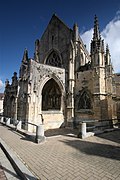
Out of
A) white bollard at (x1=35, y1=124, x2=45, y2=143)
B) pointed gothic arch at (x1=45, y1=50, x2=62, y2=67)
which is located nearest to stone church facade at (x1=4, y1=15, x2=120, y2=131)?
pointed gothic arch at (x1=45, y1=50, x2=62, y2=67)

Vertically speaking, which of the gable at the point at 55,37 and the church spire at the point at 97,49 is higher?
the gable at the point at 55,37

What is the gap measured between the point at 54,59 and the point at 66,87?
5700 millimetres

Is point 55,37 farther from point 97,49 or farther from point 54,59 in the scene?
point 97,49

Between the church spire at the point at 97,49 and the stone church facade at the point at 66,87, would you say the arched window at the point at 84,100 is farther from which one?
the church spire at the point at 97,49

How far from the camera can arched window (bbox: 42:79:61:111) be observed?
1619 cm

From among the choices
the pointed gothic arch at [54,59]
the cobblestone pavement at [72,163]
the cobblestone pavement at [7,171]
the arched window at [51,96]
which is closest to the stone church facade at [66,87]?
the arched window at [51,96]

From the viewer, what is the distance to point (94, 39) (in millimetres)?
15242

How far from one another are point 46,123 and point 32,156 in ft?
30.6

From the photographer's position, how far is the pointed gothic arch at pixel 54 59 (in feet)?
60.1

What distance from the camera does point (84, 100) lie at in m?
14.9

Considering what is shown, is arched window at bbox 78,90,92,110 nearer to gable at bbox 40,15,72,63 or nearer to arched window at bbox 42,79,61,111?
arched window at bbox 42,79,61,111

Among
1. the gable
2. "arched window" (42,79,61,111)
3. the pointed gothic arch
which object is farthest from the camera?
the pointed gothic arch

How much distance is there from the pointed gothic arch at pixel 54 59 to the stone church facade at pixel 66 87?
0.51 feet

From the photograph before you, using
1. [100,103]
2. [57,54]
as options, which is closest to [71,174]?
[100,103]
